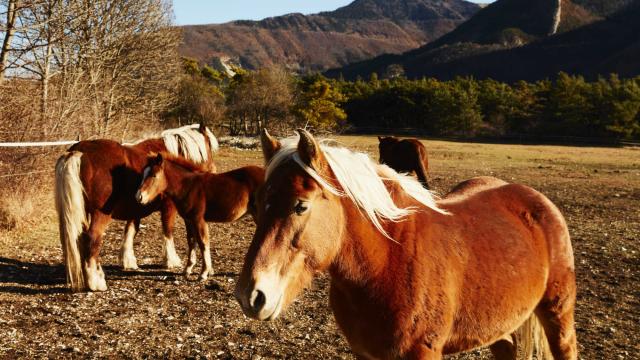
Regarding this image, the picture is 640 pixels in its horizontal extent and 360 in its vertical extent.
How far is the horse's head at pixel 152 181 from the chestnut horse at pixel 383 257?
487 centimetres

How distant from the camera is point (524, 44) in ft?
A: 487

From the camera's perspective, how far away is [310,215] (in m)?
2.36

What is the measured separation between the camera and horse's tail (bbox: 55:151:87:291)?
249 inches

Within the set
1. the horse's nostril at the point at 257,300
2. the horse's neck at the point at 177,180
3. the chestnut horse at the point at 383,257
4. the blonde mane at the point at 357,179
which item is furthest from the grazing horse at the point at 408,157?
the horse's nostril at the point at 257,300

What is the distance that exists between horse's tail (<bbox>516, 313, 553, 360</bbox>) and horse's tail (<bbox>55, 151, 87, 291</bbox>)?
5.33 metres

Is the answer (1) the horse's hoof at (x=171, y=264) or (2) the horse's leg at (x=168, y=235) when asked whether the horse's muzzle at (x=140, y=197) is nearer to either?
(2) the horse's leg at (x=168, y=235)

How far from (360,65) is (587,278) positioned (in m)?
181

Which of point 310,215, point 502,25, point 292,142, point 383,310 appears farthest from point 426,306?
point 502,25

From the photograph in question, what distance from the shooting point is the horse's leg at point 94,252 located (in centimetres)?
641

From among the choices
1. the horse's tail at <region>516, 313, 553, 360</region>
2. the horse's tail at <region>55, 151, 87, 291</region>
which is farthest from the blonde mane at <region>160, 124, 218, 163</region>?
the horse's tail at <region>516, 313, 553, 360</region>

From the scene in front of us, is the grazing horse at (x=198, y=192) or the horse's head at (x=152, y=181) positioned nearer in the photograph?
the horse's head at (x=152, y=181)

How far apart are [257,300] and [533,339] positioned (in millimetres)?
2486

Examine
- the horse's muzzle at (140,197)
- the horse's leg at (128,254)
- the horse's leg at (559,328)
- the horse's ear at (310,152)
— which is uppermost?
the horse's ear at (310,152)

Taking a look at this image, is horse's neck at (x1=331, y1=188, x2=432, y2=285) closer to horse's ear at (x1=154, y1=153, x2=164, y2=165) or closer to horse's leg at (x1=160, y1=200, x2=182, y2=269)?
horse's ear at (x1=154, y1=153, x2=164, y2=165)
